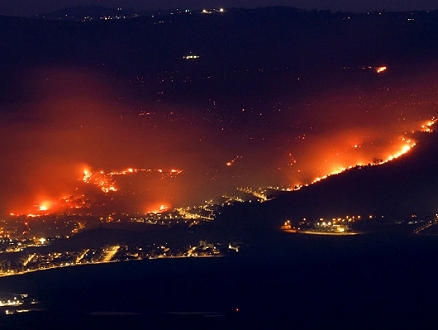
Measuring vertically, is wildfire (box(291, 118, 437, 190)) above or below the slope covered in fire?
above

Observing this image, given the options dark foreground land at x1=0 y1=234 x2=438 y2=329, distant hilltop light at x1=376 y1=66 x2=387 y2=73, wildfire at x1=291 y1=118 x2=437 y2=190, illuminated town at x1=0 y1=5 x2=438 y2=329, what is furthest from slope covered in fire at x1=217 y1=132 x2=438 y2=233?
distant hilltop light at x1=376 y1=66 x2=387 y2=73

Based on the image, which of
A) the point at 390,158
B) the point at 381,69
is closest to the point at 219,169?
the point at 390,158

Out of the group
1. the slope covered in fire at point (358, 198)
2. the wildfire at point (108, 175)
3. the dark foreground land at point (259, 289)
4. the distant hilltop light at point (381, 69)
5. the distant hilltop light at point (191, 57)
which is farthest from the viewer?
the distant hilltop light at point (191, 57)

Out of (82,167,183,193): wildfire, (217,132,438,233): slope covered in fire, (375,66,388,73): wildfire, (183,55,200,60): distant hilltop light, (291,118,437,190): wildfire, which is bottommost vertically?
(217,132,438,233): slope covered in fire

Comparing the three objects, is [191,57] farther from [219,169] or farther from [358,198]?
[358,198]

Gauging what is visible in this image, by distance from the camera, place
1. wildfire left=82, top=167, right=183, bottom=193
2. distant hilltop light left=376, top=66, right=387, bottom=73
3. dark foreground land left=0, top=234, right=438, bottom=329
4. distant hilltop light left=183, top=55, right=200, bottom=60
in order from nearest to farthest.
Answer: dark foreground land left=0, top=234, right=438, bottom=329
wildfire left=82, top=167, right=183, bottom=193
distant hilltop light left=376, top=66, right=387, bottom=73
distant hilltop light left=183, top=55, right=200, bottom=60

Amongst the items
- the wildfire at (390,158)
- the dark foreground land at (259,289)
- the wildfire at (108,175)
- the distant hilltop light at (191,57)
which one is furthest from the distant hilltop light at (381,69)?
the dark foreground land at (259,289)

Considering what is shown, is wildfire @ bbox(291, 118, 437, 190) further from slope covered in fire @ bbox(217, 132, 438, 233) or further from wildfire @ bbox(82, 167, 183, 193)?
wildfire @ bbox(82, 167, 183, 193)

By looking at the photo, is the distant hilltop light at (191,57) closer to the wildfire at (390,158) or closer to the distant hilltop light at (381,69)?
the distant hilltop light at (381,69)

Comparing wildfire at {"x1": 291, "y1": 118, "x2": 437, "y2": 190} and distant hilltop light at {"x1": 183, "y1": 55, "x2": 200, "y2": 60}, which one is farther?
distant hilltop light at {"x1": 183, "y1": 55, "x2": 200, "y2": 60}
